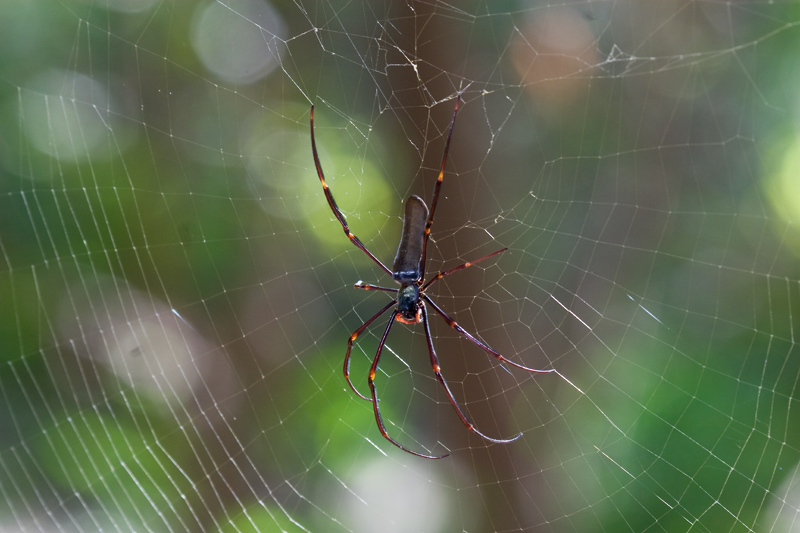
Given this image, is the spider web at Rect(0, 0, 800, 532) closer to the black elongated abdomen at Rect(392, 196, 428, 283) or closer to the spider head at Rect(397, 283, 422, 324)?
the spider head at Rect(397, 283, 422, 324)

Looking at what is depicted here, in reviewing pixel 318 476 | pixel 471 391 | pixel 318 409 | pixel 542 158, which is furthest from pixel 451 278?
pixel 318 476

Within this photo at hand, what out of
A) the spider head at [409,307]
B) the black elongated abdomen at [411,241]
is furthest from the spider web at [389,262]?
the black elongated abdomen at [411,241]

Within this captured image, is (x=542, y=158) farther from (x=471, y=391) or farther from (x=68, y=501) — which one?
(x=68, y=501)

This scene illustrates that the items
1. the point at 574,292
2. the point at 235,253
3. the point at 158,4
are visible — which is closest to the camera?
the point at 574,292

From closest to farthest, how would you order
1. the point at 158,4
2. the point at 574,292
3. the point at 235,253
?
the point at 574,292 < the point at 158,4 < the point at 235,253

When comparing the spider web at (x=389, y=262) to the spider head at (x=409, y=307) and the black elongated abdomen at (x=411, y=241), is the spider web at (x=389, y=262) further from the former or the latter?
the black elongated abdomen at (x=411, y=241)

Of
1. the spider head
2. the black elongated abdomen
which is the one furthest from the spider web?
the black elongated abdomen
